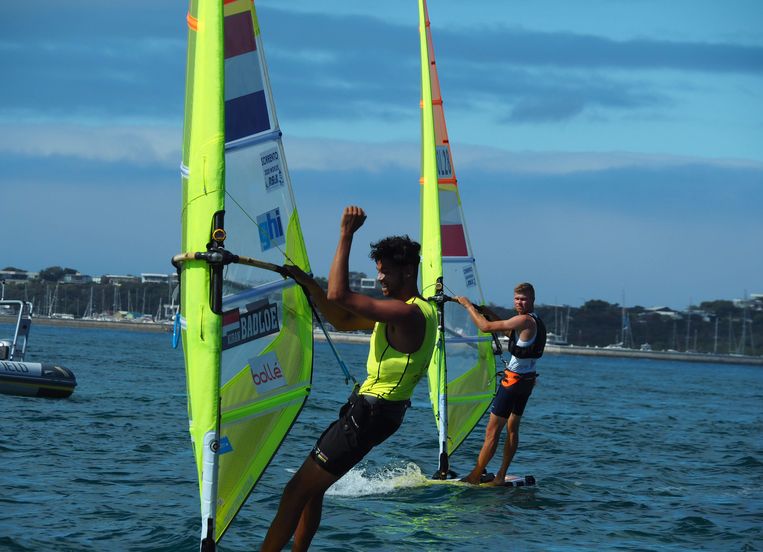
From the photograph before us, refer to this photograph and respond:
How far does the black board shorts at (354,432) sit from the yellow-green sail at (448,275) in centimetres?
669

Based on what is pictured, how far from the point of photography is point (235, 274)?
6.43 meters

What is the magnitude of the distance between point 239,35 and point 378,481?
6.94m

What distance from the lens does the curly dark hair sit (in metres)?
6.25

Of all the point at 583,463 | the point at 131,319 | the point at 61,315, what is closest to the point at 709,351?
the point at 131,319

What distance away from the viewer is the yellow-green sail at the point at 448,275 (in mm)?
13414

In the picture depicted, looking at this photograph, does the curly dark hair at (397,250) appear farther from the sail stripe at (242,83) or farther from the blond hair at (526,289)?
the blond hair at (526,289)

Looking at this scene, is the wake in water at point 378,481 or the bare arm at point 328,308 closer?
the bare arm at point 328,308

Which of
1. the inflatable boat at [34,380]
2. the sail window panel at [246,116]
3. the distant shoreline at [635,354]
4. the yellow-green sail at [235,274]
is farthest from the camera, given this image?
the distant shoreline at [635,354]

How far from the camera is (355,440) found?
634cm

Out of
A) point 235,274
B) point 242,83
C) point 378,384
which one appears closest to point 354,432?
point 378,384

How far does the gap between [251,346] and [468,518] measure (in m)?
4.52

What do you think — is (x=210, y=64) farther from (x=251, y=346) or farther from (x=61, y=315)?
(x=61, y=315)

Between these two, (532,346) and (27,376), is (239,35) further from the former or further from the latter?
(27,376)

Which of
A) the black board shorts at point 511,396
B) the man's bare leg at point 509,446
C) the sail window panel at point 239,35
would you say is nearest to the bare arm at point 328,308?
the sail window panel at point 239,35
